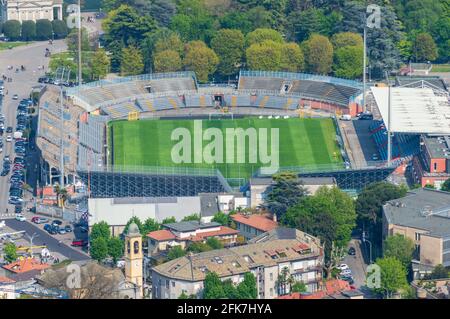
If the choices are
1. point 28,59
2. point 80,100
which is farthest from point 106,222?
point 28,59

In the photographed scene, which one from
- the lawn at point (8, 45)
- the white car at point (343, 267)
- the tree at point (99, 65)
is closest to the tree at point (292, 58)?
the tree at point (99, 65)

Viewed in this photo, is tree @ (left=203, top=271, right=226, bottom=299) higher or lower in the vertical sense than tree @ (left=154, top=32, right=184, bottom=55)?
lower

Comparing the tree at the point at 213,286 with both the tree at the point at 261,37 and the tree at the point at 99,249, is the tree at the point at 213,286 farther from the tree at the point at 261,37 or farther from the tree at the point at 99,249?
the tree at the point at 261,37

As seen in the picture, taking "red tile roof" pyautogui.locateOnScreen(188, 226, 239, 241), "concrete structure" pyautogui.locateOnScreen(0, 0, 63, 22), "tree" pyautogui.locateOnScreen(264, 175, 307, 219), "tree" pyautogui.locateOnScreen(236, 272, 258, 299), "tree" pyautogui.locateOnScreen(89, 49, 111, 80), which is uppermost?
"concrete structure" pyautogui.locateOnScreen(0, 0, 63, 22)

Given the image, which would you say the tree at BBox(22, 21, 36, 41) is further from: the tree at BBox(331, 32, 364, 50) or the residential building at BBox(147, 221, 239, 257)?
the residential building at BBox(147, 221, 239, 257)

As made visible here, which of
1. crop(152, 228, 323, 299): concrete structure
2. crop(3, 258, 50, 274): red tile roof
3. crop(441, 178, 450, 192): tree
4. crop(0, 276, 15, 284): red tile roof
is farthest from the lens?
crop(441, 178, 450, 192): tree

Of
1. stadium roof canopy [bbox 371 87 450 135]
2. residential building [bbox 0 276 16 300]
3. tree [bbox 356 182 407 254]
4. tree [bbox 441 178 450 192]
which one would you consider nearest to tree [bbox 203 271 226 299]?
residential building [bbox 0 276 16 300]

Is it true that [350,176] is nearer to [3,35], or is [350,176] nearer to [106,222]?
[106,222]

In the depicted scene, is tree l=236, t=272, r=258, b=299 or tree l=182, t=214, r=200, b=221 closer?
tree l=236, t=272, r=258, b=299
